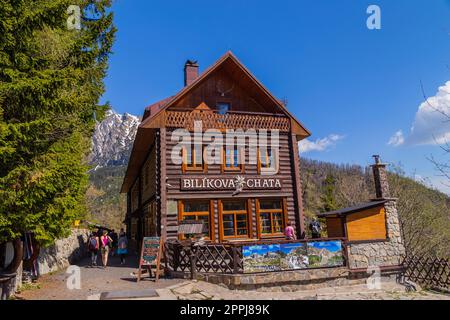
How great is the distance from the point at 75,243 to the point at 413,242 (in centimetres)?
2707

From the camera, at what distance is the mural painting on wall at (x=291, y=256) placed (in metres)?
13.1

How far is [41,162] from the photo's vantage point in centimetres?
927

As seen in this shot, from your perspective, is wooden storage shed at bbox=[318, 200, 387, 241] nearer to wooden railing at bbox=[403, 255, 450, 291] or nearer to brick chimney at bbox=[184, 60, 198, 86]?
wooden railing at bbox=[403, 255, 450, 291]

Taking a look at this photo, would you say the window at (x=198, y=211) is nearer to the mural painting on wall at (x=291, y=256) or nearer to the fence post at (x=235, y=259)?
the fence post at (x=235, y=259)

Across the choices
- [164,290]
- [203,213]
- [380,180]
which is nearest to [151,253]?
[164,290]

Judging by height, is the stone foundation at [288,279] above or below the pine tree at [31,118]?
below

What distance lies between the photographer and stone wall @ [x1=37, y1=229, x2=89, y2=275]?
14688mm

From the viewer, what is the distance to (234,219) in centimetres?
1719

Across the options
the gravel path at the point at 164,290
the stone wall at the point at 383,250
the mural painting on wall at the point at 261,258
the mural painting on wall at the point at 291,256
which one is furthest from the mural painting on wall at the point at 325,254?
the mural painting on wall at the point at 261,258

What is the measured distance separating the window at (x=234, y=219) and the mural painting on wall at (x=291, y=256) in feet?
12.1

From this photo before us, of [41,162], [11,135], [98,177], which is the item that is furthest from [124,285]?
[98,177]

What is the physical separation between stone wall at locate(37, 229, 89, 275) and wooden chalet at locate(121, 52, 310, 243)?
15.5 feet
